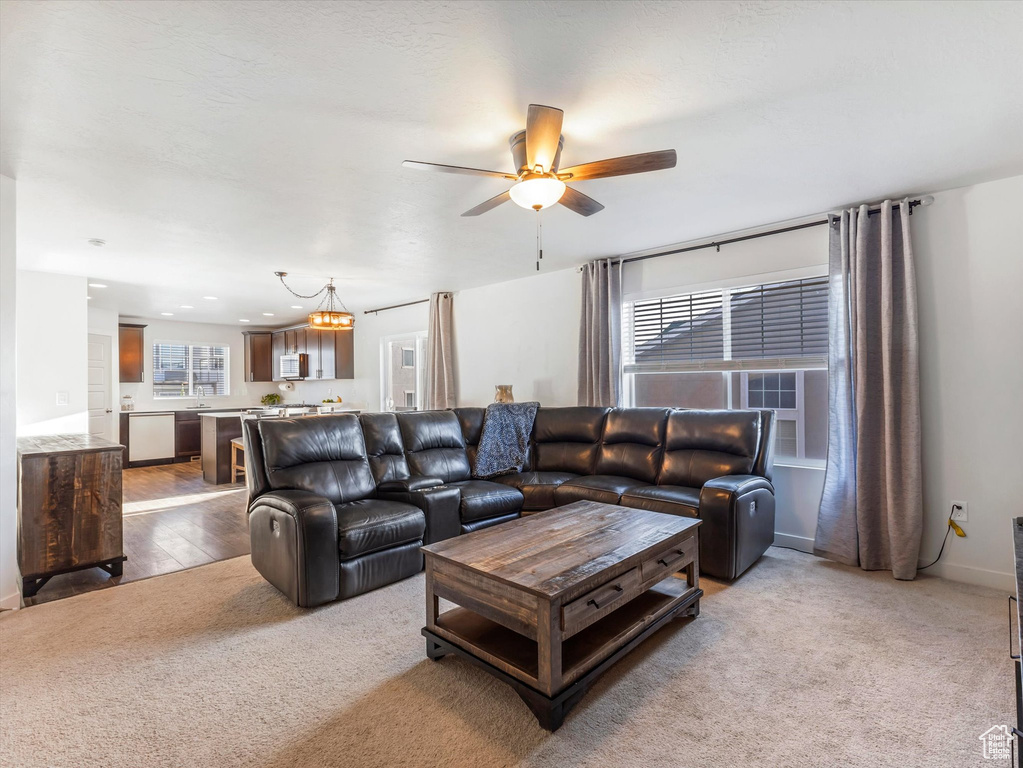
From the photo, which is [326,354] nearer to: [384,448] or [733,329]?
[384,448]

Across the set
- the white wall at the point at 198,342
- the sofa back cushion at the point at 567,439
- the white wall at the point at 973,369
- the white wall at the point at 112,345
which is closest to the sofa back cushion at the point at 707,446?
the sofa back cushion at the point at 567,439

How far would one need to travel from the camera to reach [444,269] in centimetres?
536

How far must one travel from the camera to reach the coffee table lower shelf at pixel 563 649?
1.82 meters

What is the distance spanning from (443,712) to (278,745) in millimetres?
579

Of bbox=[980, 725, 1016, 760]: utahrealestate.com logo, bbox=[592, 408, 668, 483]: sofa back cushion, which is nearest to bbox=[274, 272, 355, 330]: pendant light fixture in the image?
bbox=[592, 408, 668, 483]: sofa back cushion

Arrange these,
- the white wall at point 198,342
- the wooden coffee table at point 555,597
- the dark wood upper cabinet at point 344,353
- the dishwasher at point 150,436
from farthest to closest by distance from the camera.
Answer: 1. the white wall at point 198,342
2. the dark wood upper cabinet at point 344,353
3. the dishwasher at point 150,436
4. the wooden coffee table at point 555,597

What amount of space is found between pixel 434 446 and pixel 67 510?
7.94 ft

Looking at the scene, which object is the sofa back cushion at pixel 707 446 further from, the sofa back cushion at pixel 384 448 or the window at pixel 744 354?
the sofa back cushion at pixel 384 448

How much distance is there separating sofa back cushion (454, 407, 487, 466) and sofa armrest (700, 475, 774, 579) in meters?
2.05

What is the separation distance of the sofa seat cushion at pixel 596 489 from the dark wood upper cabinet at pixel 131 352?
791cm

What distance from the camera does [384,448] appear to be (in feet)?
12.7

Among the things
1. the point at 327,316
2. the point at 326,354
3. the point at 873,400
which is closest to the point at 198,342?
the point at 326,354

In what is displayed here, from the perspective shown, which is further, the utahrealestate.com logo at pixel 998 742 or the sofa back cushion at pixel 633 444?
the sofa back cushion at pixel 633 444

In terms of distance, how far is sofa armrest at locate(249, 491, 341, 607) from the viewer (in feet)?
8.96
